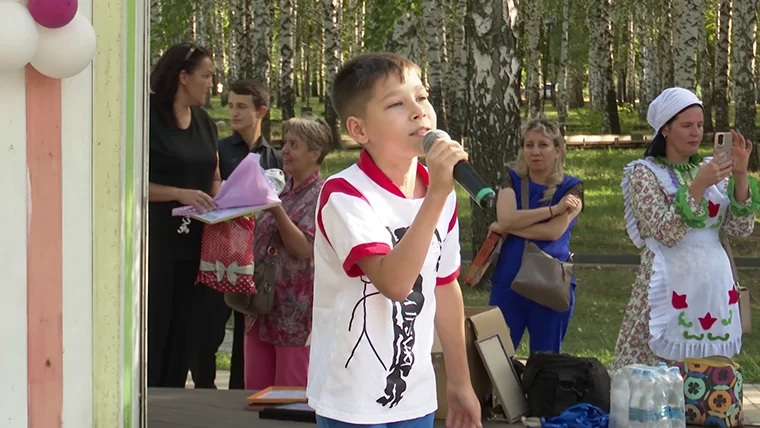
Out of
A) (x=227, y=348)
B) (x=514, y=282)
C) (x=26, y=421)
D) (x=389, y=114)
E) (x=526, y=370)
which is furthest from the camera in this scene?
(x=227, y=348)

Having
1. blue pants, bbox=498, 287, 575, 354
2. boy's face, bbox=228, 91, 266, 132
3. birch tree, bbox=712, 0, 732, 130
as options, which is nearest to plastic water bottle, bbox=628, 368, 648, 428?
blue pants, bbox=498, 287, 575, 354

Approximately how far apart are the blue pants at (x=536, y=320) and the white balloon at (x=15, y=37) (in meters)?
3.92

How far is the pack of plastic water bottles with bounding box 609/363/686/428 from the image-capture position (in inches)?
165

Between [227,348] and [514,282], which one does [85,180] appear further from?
[227,348]

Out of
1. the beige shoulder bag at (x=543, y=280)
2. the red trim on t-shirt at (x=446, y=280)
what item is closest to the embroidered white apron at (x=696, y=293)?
the beige shoulder bag at (x=543, y=280)

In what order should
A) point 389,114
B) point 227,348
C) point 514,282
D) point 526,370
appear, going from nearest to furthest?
point 389,114
point 526,370
point 514,282
point 227,348

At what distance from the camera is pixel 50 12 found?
248cm

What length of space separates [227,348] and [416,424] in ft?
20.0

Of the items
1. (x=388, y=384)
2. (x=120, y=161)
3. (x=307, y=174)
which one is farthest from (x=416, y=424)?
(x=307, y=174)

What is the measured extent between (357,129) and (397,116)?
15 centimetres

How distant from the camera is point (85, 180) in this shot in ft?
8.61

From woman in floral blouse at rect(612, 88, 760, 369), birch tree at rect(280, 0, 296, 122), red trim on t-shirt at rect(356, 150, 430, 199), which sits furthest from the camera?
birch tree at rect(280, 0, 296, 122)

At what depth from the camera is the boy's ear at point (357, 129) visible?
9.33 ft

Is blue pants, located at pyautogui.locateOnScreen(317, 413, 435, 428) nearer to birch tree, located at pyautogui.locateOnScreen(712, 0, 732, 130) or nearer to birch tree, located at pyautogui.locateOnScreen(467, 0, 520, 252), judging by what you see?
birch tree, located at pyautogui.locateOnScreen(467, 0, 520, 252)
